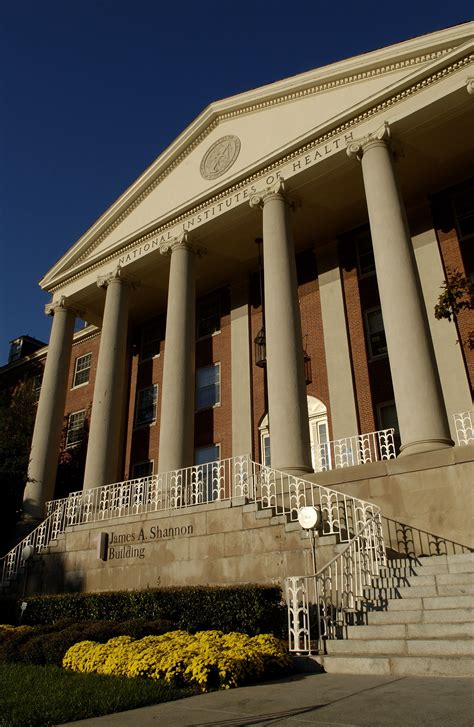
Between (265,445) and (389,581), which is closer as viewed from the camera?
(389,581)

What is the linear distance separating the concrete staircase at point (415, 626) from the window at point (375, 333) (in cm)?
1274

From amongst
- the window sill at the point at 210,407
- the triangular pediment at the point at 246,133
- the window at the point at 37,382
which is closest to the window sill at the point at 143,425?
the window sill at the point at 210,407

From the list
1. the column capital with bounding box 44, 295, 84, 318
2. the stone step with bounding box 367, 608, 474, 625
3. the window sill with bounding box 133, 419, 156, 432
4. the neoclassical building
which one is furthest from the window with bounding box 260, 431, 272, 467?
the stone step with bounding box 367, 608, 474, 625

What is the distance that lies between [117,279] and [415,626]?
21501 mm

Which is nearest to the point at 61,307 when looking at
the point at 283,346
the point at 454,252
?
the point at 283,346

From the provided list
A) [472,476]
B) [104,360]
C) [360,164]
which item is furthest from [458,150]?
[104,360]

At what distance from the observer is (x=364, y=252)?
80.6ft

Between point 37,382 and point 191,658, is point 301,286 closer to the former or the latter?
point 191,658

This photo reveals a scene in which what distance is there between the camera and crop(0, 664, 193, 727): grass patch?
19.1ft

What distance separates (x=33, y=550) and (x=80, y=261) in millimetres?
15642

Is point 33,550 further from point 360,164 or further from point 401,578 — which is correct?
point 360,164

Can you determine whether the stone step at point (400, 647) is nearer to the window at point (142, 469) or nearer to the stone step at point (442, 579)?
the stone step at point (442, 579)

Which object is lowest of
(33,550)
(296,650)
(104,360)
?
(296,650)

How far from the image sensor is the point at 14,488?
23.4 m
